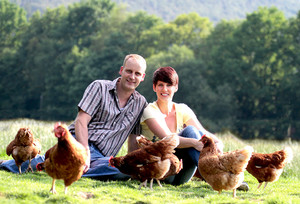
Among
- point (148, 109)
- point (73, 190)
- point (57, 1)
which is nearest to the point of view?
point (73, 190)

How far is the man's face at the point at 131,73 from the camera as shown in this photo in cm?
727

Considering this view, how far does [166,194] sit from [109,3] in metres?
62.1

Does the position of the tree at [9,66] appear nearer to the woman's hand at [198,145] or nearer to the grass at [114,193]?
the grass at [114,193]

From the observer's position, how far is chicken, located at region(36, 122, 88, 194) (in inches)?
214

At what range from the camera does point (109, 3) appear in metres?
66.2

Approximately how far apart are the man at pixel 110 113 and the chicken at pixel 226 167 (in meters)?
1.72

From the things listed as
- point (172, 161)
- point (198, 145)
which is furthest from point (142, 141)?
point (198, 145)

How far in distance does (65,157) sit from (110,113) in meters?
2.03

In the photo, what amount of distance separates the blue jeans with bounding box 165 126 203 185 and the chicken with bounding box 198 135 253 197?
608 mm

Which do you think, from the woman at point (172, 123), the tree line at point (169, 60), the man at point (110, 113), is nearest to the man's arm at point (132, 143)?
the man at point (110, 113)

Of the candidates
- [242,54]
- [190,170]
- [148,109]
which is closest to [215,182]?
[190,170]

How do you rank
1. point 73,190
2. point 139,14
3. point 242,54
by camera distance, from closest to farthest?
point 73,190
point 242,54
point 139,14

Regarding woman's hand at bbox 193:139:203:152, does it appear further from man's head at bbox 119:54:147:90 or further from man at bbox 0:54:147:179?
man's head at bbox 119:54:147:90

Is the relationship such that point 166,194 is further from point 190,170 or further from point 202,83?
point 202,83
